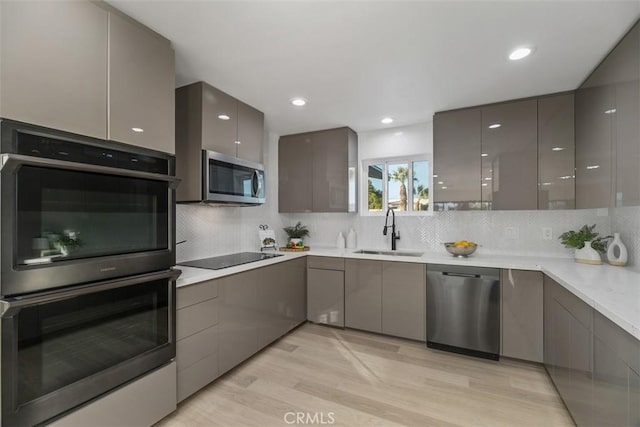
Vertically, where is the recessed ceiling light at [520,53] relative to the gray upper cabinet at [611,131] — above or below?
above

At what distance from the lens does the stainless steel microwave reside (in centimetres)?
223

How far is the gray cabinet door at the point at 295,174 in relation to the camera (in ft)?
11.8

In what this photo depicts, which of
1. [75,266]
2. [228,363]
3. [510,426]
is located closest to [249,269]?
[228,363]

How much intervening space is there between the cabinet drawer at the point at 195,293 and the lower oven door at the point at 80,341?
0.09 meters

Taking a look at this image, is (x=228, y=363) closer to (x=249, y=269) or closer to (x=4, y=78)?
(x=249, y=269)

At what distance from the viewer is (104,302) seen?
1426mm

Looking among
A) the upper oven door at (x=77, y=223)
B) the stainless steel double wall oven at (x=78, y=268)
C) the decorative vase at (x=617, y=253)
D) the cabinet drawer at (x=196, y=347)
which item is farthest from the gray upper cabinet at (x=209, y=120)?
the decorative vase at (x=617, y=253)

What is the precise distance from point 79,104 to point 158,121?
39cm

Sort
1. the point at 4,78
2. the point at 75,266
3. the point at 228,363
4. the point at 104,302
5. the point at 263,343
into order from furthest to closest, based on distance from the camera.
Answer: the point at 263,343, the point at 228,363, the point at 104,302, the point at 75,266, the point at 4,78

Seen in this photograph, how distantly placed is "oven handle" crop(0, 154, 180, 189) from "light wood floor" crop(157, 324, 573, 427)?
151 cm

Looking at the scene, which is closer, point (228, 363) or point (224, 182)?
point (228, 363)

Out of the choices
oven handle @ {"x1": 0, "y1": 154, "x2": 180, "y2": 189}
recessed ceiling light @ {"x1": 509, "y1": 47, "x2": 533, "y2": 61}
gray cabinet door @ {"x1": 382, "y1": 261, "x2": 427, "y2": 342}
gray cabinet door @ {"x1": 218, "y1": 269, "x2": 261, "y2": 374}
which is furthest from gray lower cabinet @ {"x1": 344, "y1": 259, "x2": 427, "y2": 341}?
oven handle @ {"x1": 0, "y1": 154, "x2": 180, "y2": 189}

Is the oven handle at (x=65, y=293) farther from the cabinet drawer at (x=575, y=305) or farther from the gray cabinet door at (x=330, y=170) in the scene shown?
the cabinet drawer at (x=575, y=305)

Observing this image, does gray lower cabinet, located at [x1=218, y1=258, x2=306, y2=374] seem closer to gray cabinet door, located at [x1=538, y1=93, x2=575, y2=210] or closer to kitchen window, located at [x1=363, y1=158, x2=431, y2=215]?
kitchen window, located at [x1=363, y1=158, x2=431, y2=215]
